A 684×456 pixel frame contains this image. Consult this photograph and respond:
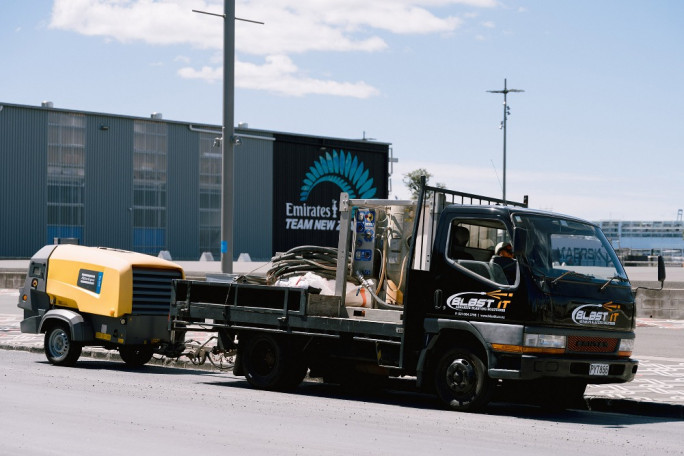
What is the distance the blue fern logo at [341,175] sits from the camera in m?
75.1

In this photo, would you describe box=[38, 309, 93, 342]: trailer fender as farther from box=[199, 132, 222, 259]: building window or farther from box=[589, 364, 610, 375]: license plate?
box=[199, 132, 222, 259]: building window

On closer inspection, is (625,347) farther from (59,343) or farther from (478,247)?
(59,343)

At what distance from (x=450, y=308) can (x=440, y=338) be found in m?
0.38

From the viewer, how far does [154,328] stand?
601 inches

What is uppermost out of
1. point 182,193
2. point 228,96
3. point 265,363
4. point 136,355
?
point 228,96

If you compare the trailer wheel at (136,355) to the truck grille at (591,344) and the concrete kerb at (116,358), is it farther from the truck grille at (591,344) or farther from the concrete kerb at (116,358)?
the truck grille at (591,344)

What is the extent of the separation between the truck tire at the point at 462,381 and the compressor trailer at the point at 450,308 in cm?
1

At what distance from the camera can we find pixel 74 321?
15.3m

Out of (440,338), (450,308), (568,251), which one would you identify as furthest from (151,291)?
(568,251)

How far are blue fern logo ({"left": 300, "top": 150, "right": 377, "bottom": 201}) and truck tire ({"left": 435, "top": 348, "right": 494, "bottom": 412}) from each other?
63237 mm

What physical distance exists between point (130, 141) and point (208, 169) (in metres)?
6.46

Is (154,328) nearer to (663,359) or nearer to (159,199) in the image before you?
(663,359)

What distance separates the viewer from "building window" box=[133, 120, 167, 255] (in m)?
69.1

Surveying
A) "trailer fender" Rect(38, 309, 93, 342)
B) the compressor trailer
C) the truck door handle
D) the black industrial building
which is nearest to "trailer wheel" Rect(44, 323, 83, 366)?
"trailer fender" Rect(38, 309, 93, 342)
